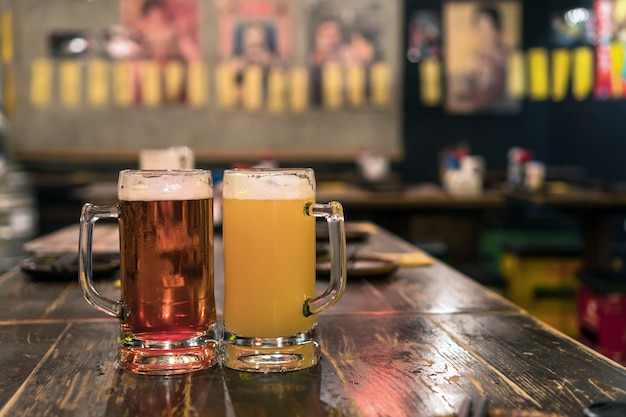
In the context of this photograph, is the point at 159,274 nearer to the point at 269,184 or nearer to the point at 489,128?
the point at 269,184

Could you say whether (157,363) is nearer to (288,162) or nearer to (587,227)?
(587,227)

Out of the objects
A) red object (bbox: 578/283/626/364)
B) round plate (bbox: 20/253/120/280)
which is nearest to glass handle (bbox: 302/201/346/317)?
round plate (bbox: 20/253/120/280)

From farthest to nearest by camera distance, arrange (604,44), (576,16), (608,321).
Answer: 1. (576,16)
2. (604,44)
3. (608,321)

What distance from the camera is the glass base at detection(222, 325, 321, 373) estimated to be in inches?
33.3

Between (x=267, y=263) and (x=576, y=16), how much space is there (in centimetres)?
615

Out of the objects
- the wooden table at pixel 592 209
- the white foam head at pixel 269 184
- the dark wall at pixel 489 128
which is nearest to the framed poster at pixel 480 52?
the dark wall at pixel 489 128

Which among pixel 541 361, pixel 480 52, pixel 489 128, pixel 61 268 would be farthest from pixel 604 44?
pixel 541 361

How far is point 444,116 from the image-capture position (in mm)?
6895

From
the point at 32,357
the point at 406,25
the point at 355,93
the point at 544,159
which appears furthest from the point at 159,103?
the point at 32,357

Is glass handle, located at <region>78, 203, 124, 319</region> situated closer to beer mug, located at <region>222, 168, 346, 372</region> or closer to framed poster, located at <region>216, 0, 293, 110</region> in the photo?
beer mug, located at <region>222, 168, 346, 372</region>

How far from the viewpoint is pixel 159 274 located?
0.87 meters

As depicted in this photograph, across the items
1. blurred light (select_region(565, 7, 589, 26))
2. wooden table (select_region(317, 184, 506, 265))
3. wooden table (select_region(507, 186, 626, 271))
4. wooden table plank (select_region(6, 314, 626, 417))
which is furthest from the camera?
blurred light (select_region(565, 7, 589, 26))

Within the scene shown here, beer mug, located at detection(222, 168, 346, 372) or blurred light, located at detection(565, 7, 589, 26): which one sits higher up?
blurred light, located at detection(565, 7, 589, 26)

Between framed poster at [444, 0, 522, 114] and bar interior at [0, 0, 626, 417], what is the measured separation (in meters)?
0.02
